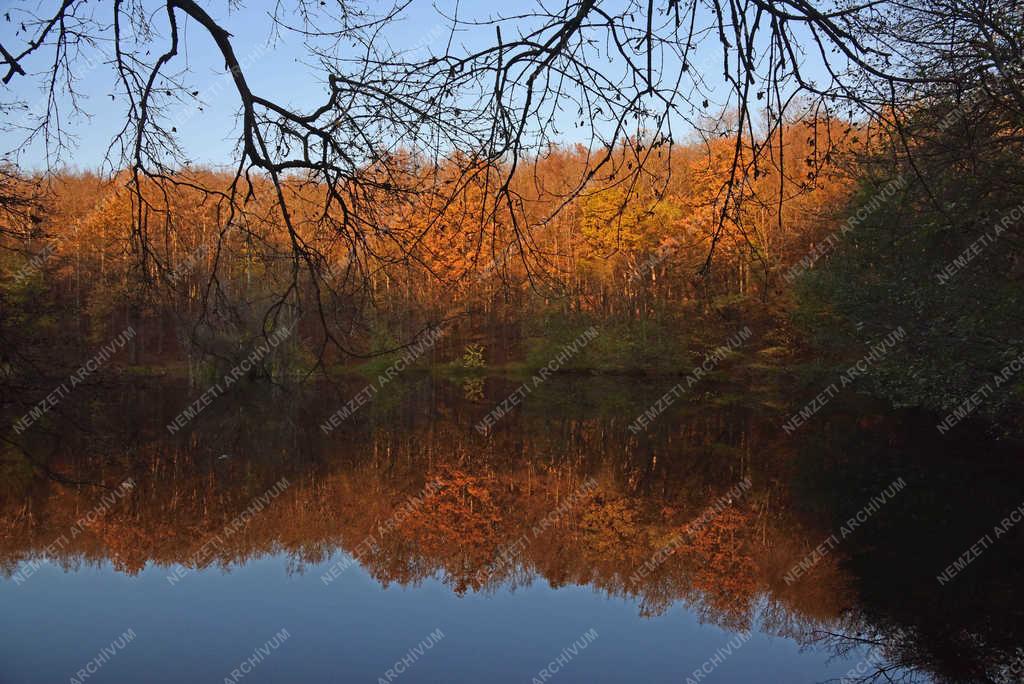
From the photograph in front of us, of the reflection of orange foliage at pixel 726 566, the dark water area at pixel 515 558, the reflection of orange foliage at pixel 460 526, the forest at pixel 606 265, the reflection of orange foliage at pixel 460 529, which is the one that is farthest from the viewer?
the reflection of orange foliage at pixel 460 526

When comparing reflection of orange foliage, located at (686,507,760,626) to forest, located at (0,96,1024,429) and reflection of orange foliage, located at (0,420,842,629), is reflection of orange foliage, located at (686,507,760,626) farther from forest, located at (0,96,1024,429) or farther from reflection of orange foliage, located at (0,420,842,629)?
forest, located at (0,96,1024,429)

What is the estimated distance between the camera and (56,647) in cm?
648

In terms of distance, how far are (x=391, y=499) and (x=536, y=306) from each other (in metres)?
19.3

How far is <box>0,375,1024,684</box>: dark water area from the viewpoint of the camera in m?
6.18

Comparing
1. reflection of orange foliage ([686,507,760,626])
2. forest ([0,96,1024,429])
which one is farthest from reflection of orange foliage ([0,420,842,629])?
forest ([0,96,1024,429])

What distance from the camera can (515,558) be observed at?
871 centimetres

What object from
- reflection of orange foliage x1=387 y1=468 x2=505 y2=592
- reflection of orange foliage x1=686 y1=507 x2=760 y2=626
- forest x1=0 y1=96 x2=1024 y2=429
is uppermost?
forest x1=0 y1=96 x2=1024 y2=429

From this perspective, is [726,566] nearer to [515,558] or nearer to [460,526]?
[515,558]

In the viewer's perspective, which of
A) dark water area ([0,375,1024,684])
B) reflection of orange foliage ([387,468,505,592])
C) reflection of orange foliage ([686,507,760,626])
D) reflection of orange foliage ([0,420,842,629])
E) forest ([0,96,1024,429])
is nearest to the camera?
forest ([0,96,1024,429])

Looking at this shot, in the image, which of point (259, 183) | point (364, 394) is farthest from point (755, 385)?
point (259, 183)

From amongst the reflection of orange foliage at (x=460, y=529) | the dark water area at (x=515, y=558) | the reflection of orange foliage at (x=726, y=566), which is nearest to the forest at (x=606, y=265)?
the dark water area at (x=515, y=558)

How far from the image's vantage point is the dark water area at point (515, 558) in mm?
6176

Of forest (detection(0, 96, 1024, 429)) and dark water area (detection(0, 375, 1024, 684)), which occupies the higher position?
forest (detection(0, 96, 1024, 429))

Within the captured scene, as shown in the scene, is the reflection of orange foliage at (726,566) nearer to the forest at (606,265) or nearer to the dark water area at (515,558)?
the dark water area at (515,558)
